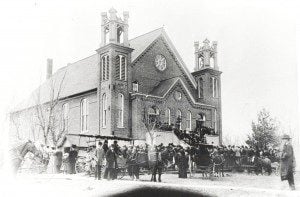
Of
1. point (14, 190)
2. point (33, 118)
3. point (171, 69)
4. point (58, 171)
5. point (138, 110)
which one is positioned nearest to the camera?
point (14, 190)

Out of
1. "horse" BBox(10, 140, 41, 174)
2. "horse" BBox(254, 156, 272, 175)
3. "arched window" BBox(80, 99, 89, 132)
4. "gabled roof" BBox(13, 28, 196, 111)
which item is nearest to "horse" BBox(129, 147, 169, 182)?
"horse" BBox(10, 140, 41, 174)

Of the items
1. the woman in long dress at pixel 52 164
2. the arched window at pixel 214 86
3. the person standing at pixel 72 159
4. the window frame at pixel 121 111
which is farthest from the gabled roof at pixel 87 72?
the person standing at pixel 72 159

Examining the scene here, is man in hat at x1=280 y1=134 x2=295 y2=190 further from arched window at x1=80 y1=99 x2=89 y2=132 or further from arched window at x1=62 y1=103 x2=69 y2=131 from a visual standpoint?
arched window at x1=62 y1=103 x2=69 y2=131

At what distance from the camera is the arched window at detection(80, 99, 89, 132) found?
35.6 m

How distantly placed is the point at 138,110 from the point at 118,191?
17933 millimetres

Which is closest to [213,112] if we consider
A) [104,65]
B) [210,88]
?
[210,88]

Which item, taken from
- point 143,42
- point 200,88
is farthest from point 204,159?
point 143,42

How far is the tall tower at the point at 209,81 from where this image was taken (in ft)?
123

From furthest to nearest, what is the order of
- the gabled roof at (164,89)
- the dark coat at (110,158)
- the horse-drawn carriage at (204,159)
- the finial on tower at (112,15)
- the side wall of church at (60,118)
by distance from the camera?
the side wall of church at (60,118) < the gabled roof at (164,89) < the finial on tower at (112,15) < the horse-drawn carriage at (204,159) < the dark coat at (110,158)

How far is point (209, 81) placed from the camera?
38.1 metres

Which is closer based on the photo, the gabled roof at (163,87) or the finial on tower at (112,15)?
the finial on tower at (112,15)

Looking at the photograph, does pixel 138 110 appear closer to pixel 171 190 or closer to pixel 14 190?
pixel 171 190

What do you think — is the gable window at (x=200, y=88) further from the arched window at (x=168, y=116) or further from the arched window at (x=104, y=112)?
the arched window at (x=104, y=112)

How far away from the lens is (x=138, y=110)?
105ft
